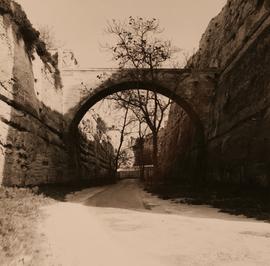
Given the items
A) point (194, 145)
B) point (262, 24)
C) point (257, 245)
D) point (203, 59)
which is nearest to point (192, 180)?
point (194, 145)

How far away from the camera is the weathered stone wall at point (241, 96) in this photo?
10.4m

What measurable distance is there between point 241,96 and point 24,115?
8048 millimetres

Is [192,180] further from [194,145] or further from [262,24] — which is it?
[262,24]

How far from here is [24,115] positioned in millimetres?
11461

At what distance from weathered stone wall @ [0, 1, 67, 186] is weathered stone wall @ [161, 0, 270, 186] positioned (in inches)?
285

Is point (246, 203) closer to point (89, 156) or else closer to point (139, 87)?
point (139, 87)

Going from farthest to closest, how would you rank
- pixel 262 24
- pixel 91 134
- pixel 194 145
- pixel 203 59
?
pixel 91 134
pixel 203 59
pixel 194 145
pixel 262 24

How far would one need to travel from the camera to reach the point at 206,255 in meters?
3.65

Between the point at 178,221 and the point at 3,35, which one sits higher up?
the point at 3,35

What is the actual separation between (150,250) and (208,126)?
1403cm

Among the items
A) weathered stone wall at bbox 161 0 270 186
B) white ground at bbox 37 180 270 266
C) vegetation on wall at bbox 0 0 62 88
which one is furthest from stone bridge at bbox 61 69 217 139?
white ground at bbox 37 180 270 266

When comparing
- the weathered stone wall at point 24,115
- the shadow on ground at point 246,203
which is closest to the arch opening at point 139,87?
the weathered stone wall at point 24,115

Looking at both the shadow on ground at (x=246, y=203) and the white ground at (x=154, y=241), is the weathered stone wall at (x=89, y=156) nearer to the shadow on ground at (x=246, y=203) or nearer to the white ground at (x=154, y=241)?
the shadow on ground at (x=246, y=203)

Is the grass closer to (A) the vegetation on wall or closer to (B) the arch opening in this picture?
(A) the vegetation on wall
